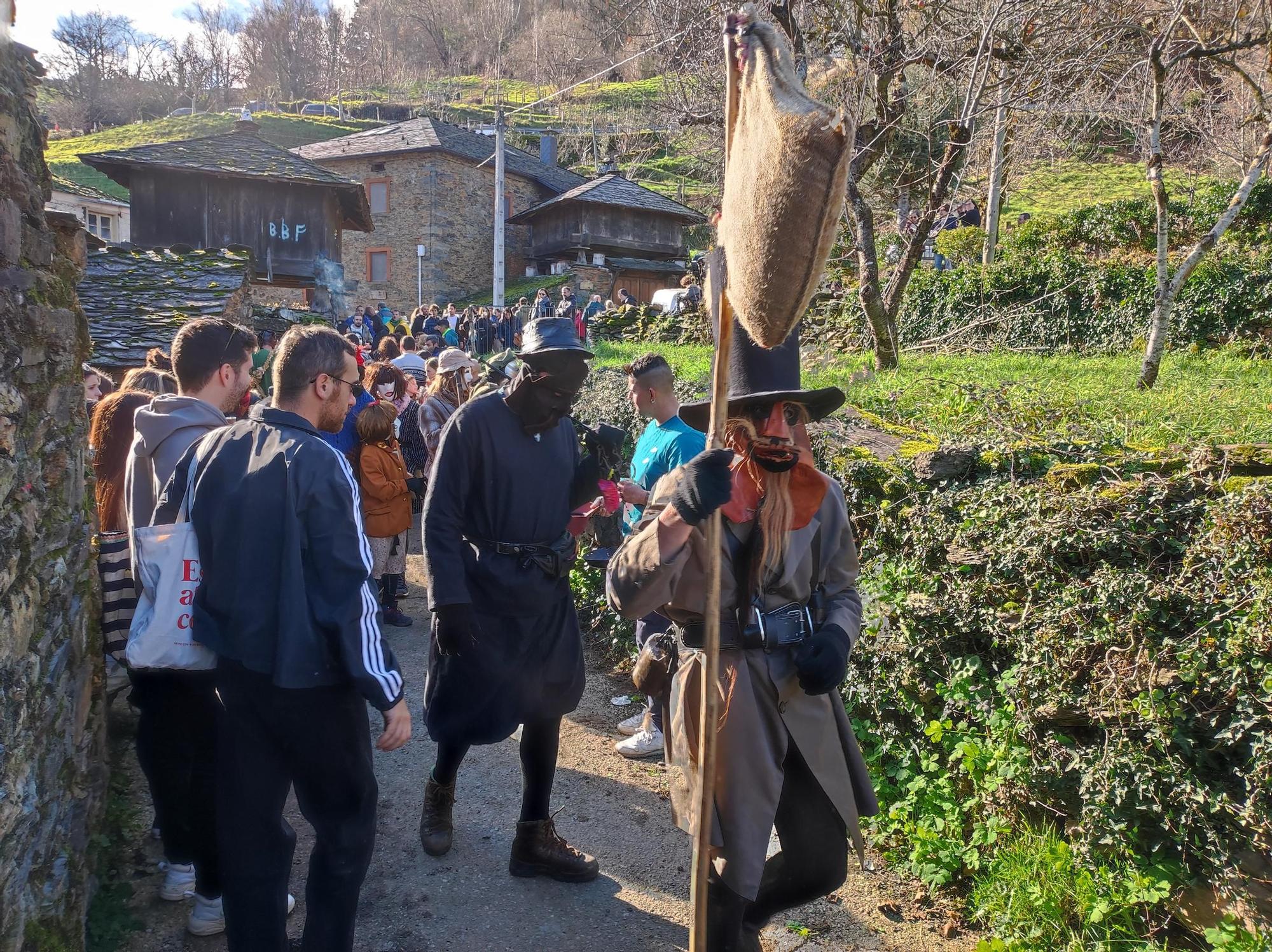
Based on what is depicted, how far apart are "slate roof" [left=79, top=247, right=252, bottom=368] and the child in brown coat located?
10.9 ft

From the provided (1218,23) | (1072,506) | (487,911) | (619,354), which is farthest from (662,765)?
(619,354)

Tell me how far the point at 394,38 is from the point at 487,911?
3392 inches

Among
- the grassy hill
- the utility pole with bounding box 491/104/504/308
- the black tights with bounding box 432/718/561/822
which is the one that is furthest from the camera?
the grassy hill

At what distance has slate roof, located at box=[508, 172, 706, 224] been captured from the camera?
38750mm

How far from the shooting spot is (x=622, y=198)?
39.1 meters

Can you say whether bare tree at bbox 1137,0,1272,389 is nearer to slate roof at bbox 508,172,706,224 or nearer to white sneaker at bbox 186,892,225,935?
white sneaker at bbox 186,892,225,935

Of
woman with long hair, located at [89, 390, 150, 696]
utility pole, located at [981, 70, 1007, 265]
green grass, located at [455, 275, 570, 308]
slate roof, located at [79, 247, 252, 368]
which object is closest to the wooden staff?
woman with long hair, located at [89, 390, 150, 696]

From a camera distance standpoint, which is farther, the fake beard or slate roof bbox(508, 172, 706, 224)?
slate roof bbox(508, 172, 706, 224)

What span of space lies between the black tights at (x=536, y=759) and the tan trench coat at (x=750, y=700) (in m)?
1.13

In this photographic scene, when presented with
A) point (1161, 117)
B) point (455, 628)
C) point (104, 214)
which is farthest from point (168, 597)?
point (104, 214)

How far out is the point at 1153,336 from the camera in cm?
902

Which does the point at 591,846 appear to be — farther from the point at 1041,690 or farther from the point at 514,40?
the point at 514,40

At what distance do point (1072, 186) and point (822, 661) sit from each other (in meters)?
34.7

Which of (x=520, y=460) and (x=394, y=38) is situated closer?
(x=520, y=460)
